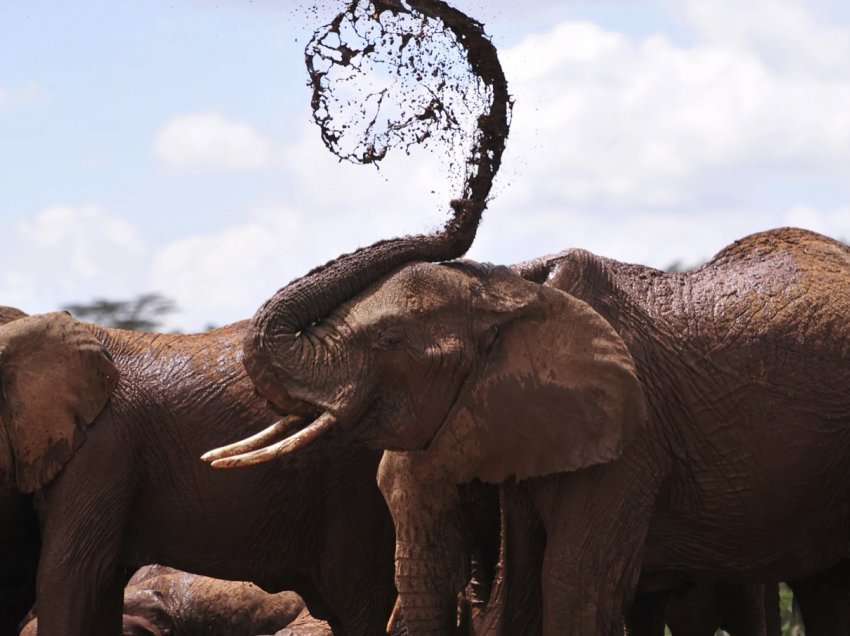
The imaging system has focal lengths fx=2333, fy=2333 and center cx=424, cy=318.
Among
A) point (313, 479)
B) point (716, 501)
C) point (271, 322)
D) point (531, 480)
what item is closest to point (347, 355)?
point (271, 322)

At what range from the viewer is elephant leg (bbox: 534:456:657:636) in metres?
8.00

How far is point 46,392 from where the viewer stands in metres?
9.95

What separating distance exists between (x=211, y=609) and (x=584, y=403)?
14.5ft

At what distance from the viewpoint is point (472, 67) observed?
8164 mm

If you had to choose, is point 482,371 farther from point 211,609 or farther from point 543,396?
point 211,609

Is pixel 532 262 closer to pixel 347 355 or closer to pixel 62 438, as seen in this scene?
pixel 347 355

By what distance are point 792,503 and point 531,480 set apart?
104 cm

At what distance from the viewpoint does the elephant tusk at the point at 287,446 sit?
7.43 meters

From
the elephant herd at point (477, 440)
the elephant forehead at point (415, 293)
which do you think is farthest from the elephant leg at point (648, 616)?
the elephant forehead at point (415, 293)

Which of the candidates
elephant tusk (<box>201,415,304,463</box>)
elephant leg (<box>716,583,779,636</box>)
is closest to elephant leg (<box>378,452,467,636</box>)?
elephant tusk (<box>201,415,304,463</box>)

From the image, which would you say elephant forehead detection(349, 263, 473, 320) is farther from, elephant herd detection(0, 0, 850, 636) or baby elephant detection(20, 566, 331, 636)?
baby elephant detection(20, 566, 331, 636)

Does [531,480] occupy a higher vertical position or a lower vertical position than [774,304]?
lower

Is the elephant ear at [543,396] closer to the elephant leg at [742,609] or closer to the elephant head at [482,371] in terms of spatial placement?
the elephant head at [482,371]

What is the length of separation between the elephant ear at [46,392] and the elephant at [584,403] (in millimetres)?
2067
